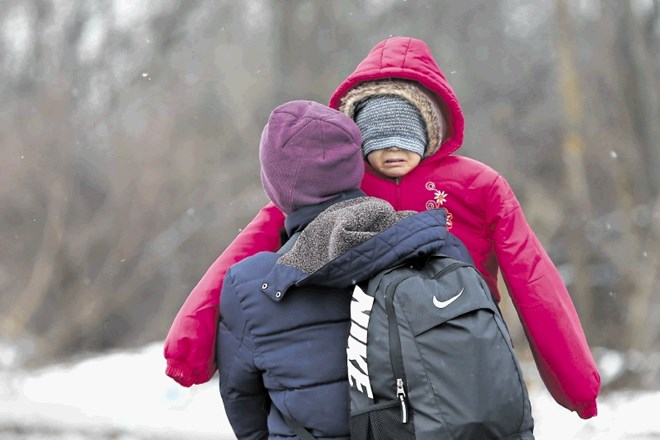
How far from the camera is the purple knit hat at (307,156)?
5.72 feet

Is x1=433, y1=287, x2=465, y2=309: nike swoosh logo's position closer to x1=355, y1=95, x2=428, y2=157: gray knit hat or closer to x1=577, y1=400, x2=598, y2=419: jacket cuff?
x1=355, y1=95, x2=428, y2=157: gray knit hat

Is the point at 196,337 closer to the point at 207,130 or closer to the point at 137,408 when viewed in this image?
the point at 137,408

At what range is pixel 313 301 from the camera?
170cm

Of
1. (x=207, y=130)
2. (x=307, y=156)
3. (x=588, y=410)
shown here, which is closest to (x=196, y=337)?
(x=307, y=156)

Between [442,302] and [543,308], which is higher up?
[543,308]

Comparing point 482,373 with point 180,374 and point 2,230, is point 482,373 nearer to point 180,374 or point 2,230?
point 180,374

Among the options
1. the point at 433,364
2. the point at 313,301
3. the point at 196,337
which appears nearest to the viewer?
the point at 433,364

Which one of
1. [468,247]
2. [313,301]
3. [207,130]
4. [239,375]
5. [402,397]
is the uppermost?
[207,130]

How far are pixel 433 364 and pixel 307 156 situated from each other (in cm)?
51

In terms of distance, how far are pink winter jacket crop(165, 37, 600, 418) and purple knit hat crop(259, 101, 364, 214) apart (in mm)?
306

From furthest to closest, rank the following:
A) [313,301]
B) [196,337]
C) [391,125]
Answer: [391,125], [196,337], [313,301]

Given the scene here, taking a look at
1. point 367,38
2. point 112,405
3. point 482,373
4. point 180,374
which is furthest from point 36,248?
point 482,373

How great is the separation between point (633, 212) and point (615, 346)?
1120 mm

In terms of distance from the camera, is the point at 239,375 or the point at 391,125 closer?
the point at 239,375
